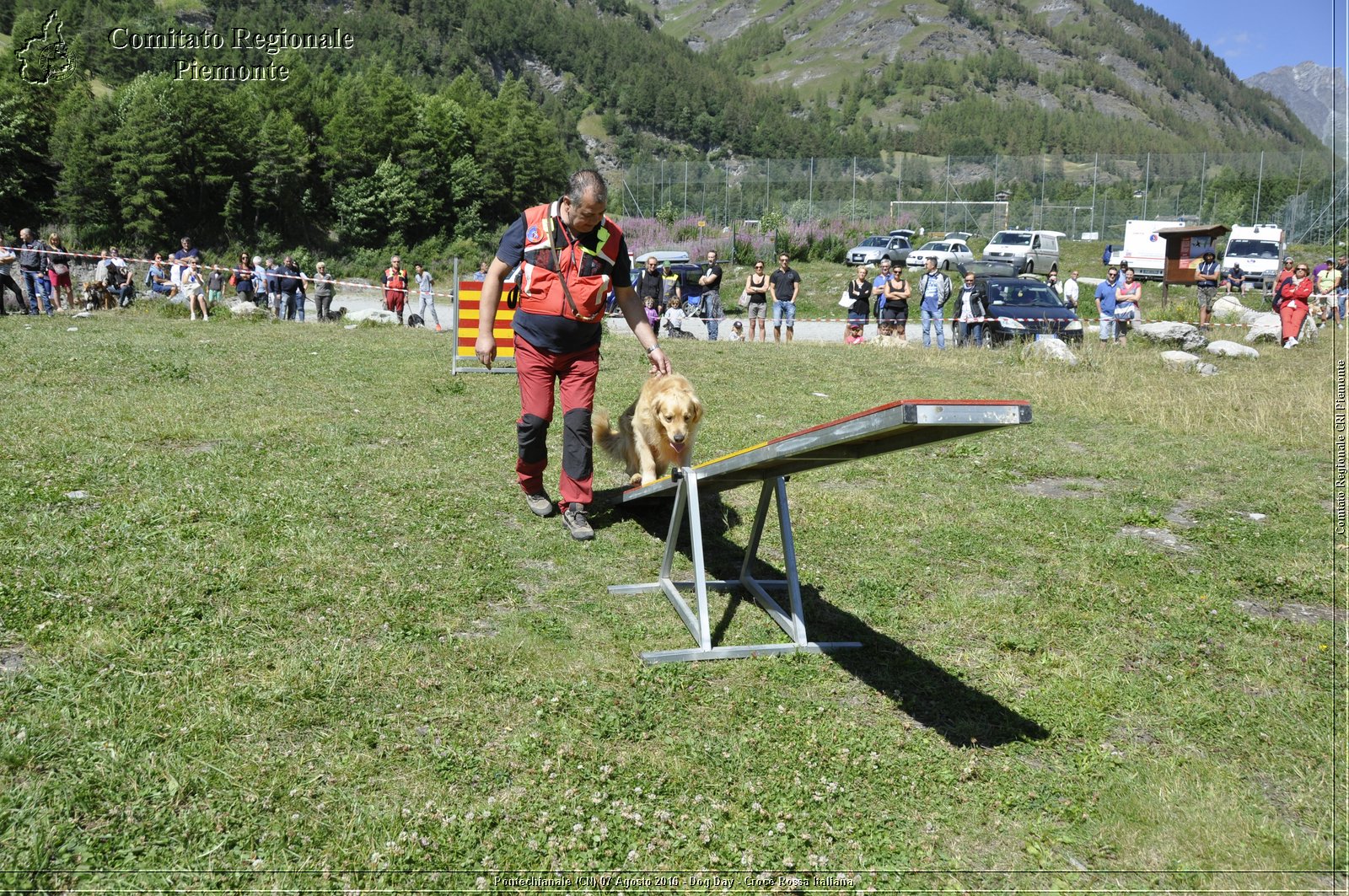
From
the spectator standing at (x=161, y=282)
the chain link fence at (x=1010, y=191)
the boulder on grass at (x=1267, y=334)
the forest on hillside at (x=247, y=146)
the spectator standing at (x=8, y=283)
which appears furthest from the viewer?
the chain link fence at (x=1010, y=191)

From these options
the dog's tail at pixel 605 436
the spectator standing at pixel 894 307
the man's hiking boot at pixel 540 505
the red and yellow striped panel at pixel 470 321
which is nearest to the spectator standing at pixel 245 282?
the red and yellow striped panel at pixel 470 321

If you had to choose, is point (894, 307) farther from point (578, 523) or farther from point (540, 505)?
point (578, 523)

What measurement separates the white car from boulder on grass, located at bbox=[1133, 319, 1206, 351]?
18.5 metres

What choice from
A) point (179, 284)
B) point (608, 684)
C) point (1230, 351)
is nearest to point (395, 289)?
point (179, 284)

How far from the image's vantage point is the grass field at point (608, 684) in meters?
2.67

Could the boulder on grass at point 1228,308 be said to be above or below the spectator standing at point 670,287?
below

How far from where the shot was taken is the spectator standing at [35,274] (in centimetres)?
1859

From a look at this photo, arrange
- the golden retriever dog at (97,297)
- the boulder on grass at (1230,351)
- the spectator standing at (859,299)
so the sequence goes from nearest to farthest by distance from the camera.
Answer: the boulder on grass at (1230,351) → the spectator standing at (859,299) → the golden retriever dog at (97,297)

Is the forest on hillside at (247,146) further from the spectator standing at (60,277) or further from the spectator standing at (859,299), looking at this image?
the spectator standing at (859,299)

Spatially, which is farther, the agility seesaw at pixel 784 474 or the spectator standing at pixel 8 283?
the spectator standing at pixel 8 283

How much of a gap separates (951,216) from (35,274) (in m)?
40.5

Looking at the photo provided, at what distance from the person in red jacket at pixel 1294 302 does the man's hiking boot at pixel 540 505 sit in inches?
742

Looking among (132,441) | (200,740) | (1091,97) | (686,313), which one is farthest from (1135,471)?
(1091,97)

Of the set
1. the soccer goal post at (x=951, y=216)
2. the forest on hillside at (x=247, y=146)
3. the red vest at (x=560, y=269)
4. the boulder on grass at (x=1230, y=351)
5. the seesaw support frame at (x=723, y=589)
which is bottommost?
the seesaw support frame at (x=723, y=589)
